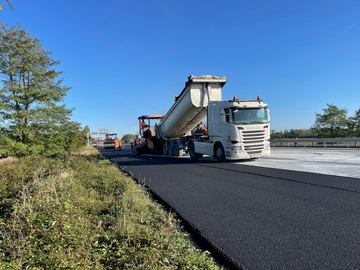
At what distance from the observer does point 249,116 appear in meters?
12.7

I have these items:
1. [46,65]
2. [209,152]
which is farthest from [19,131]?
[209,152]

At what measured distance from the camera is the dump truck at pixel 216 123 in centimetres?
1254

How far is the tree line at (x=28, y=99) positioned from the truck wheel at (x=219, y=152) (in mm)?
11597

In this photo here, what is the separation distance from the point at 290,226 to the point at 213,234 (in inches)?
46.5

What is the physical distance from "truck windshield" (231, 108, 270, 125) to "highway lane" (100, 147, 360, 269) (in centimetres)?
481

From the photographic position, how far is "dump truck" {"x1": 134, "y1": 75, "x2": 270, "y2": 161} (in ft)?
41.1

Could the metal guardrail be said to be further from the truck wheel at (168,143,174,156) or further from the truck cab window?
the truck cab window

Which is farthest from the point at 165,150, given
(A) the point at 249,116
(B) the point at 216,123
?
(A) the point at 249,116

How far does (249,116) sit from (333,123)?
32478mm

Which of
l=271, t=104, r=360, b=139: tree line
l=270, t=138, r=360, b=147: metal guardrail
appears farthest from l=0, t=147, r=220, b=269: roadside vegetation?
l=271, t=104, r=360, b=139: tree line

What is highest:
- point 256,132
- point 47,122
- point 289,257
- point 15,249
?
point 47,122

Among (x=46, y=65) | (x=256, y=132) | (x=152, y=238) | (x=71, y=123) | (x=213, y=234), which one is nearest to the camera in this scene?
(x=152, y=238)

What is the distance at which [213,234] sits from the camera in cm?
390

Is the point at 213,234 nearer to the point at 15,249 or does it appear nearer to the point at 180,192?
the point at 15,249
